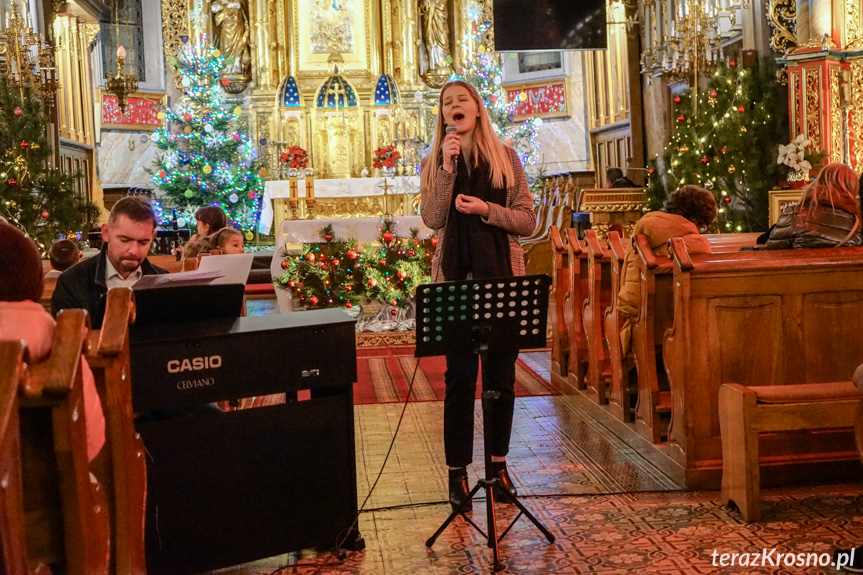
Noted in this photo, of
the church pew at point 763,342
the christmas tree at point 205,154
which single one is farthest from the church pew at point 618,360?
the christmas tree at point 205,154

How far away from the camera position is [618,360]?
500cm

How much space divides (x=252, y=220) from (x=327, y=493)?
1407 cm

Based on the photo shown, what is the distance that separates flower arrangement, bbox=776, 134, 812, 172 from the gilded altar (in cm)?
931

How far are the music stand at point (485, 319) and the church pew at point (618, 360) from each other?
1.68 meters

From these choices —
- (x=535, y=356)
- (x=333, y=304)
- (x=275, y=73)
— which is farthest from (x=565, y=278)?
(x=275, y=73)

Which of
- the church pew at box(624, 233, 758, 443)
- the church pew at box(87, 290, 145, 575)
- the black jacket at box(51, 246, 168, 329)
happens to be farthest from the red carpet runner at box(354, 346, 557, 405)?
the church pew at box(87, 290, 145, 575)

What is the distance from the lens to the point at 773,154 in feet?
32.7

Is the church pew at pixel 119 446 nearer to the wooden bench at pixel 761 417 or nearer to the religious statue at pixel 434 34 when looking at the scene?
the wooden bench at pixel 761 417

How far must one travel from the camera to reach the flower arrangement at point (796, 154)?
9180mm

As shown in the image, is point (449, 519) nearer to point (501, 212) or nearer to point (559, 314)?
point (501, 212)

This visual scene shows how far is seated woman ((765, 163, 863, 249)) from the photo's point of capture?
4.64 metres

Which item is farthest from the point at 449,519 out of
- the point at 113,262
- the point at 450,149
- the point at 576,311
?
the point at 576,311

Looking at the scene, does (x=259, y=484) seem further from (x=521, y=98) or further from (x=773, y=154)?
(x=521, y=98)

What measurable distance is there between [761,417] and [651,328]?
3.18 ft
